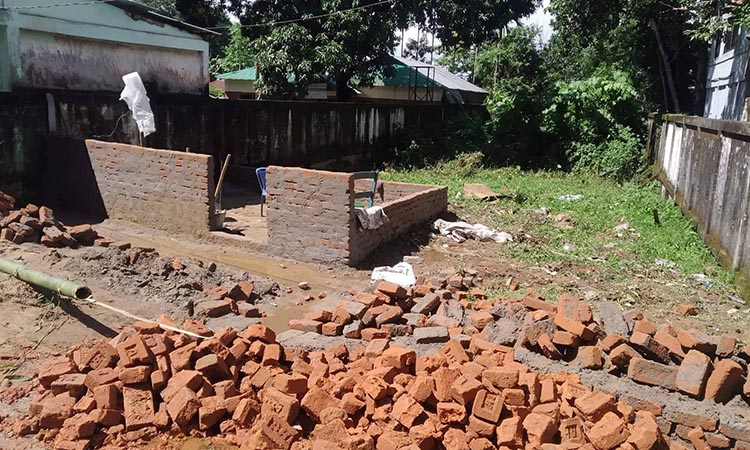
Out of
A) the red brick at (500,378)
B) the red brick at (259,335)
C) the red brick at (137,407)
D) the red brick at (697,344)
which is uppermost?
the red brick at (697,344)

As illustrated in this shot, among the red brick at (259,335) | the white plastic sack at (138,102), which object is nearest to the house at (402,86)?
the white plastic sack at (138,102)

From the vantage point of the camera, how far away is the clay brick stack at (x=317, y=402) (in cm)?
400

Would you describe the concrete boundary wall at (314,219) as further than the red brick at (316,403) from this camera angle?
Yes

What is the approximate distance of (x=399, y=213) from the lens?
9.66 m

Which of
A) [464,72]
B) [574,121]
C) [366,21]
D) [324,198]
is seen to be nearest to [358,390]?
[324,198]

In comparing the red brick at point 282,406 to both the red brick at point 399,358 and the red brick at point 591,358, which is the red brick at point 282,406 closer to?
the red brick at point 399,358

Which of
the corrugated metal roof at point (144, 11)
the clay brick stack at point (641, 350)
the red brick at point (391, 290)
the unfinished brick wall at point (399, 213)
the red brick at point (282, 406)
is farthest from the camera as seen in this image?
the corrugated metal roof at point (144, 11)

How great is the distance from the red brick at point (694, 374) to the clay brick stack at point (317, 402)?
1.47ft

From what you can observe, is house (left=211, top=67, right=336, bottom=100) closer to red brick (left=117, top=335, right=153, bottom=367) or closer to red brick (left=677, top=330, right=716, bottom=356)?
red brick (left=117, top=335, right=153, bottom=367)

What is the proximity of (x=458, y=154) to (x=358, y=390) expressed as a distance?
1544 centimetres

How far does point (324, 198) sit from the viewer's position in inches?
328

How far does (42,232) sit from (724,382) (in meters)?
7.86

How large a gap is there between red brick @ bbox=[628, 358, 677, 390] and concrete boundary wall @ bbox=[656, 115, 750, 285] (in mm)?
3653

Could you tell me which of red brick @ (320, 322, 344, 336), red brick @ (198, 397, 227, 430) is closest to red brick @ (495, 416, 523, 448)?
red brick @ (198, 397, 227, 430)
